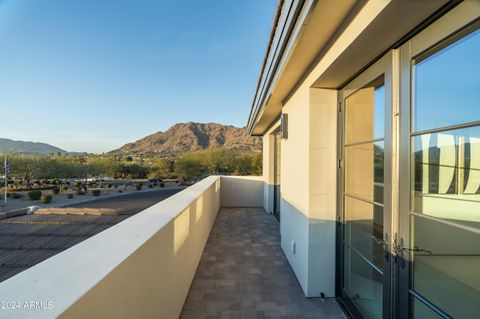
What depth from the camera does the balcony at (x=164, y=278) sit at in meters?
A: 0.86

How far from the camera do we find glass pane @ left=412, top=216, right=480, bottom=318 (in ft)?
3.93

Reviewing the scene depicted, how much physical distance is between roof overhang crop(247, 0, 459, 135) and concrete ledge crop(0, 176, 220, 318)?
77.6 inches

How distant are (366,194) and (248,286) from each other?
1907 millimetres

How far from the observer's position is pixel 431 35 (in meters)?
1.44

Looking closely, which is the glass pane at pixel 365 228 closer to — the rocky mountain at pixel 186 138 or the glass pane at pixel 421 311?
the glass pane at pixel 421 311

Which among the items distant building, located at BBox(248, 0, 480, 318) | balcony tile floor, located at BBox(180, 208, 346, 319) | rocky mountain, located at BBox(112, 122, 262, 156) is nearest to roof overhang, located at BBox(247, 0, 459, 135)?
distant building, located at BBox(248, 0, 480, 318)

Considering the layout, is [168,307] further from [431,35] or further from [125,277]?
[431,35]

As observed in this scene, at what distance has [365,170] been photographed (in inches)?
90.9

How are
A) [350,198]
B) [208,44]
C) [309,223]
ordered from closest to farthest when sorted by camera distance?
1. [350,198]
2. [309,223]
3. [208,44]

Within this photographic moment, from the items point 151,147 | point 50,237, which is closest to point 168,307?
point 50,237

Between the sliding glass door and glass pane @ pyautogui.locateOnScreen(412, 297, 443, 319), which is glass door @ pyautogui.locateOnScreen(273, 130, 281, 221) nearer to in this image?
the sliding glass door

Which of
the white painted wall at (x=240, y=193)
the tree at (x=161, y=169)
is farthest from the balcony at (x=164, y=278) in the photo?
the tree at (x=161, y=169)

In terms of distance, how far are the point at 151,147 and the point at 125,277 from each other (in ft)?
244

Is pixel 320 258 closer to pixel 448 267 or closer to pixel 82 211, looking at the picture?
pixel 448 267
